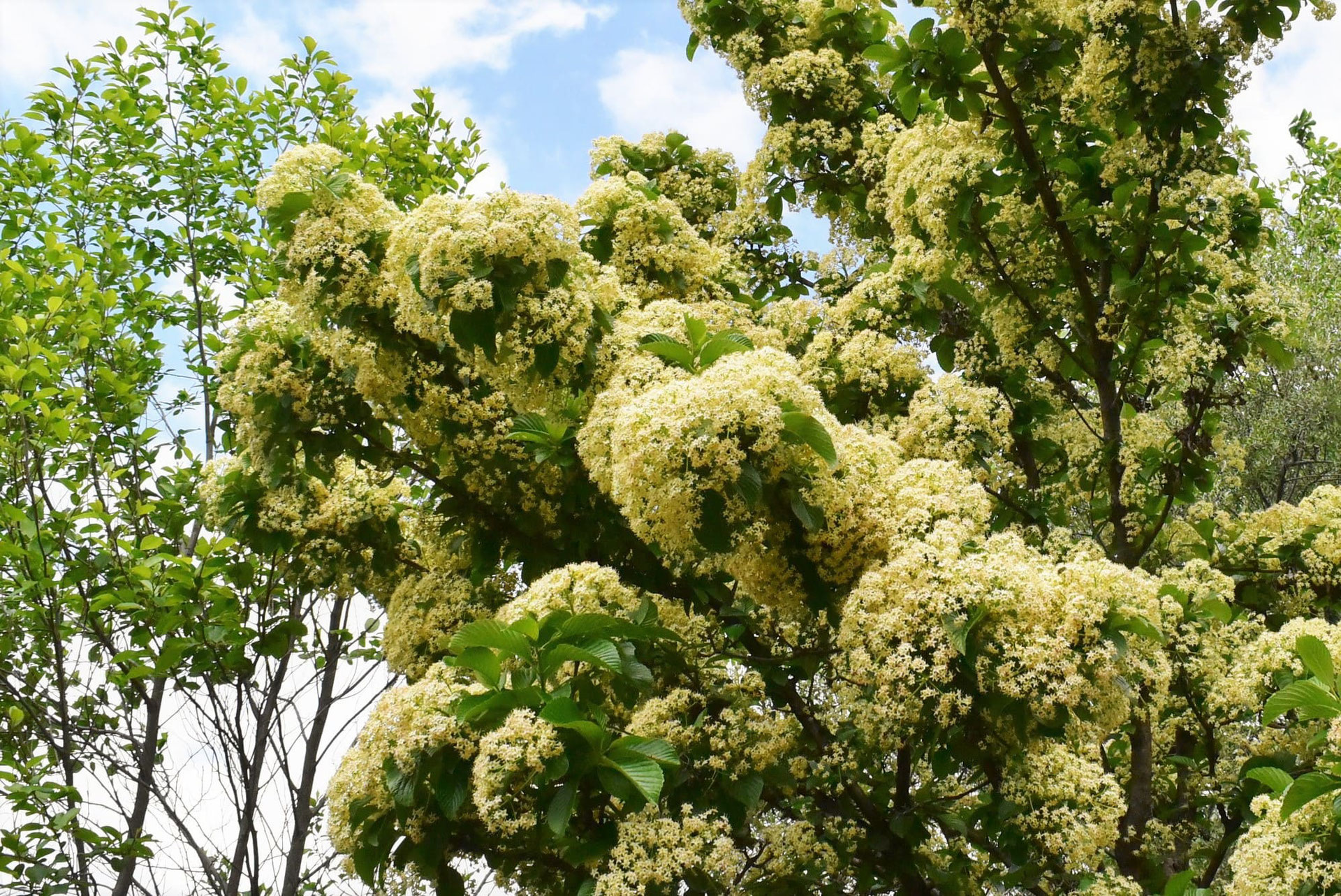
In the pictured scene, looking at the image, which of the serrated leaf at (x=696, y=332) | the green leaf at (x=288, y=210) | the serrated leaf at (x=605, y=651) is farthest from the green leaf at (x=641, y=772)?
the green leaf at (x=288, y=210)

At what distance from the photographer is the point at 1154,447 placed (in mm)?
6414

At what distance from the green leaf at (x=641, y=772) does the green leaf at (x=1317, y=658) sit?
2.22 metres

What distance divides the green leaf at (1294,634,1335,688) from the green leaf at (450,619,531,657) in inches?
103

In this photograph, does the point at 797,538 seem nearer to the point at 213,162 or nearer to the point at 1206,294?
the point at 1206,294

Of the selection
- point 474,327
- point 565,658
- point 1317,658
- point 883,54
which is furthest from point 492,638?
point 883,54

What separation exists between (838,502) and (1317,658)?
1696 millimetres

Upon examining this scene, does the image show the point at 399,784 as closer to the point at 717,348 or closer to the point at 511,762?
the point at 511,762

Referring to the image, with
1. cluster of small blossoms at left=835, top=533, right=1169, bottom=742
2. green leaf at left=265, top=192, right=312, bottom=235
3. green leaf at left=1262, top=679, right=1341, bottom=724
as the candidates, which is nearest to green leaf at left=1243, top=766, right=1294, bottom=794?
green leaf at left=1262, top=679, right=1341, bottom=724

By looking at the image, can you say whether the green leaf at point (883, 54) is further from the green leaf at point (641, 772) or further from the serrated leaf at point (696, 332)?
the green leaf at point (641, 772)

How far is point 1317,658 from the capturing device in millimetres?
3867

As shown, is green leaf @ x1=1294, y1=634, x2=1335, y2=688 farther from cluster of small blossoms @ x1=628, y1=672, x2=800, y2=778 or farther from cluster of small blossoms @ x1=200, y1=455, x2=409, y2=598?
cluster of small blossoms @ x1=200, y1=455, x2=409, y2=598

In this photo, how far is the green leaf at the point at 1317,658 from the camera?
3.84 meters

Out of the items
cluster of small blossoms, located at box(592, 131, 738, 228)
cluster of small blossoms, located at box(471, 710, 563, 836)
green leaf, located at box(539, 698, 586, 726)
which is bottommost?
cluster of small blossoms, located at box(471, 710, 563, 836)

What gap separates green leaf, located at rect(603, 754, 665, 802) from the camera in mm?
3428
